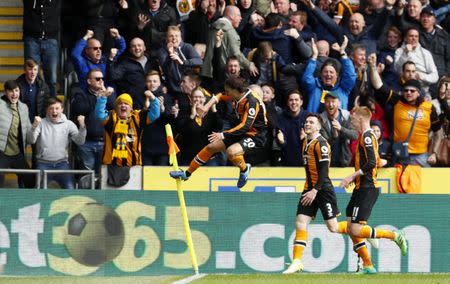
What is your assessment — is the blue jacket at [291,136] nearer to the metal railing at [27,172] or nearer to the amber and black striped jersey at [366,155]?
the amber and black striped jersey at [366,155]

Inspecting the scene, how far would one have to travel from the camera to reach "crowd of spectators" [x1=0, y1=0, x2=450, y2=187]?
68.4 feet

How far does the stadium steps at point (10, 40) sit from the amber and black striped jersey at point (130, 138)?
132 inches

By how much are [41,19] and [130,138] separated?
2950mm

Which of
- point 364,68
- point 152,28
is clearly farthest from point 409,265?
point 152,28

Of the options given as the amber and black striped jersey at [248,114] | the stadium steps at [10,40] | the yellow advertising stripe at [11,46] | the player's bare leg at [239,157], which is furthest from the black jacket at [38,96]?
the player's bare leg at [239,157]

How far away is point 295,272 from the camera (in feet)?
60.5

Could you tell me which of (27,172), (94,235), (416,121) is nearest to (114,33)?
(27,172)

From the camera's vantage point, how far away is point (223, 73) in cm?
2194

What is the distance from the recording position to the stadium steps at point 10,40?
2344 cm

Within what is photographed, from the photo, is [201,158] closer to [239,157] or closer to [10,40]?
[239,157]

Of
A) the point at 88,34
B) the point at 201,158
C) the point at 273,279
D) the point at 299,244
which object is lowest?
the point at 273,279

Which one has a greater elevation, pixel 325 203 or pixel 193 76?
pixel 193 76

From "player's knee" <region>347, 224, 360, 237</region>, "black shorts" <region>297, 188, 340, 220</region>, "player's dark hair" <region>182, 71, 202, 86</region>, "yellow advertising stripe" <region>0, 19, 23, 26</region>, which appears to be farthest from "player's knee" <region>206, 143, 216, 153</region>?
"yellow advertising stripe" <region>0, 19, 23, 26</region>

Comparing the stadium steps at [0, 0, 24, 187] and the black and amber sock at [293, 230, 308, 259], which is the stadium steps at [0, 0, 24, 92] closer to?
the stadium steps at [0, 0, 24, 187]
